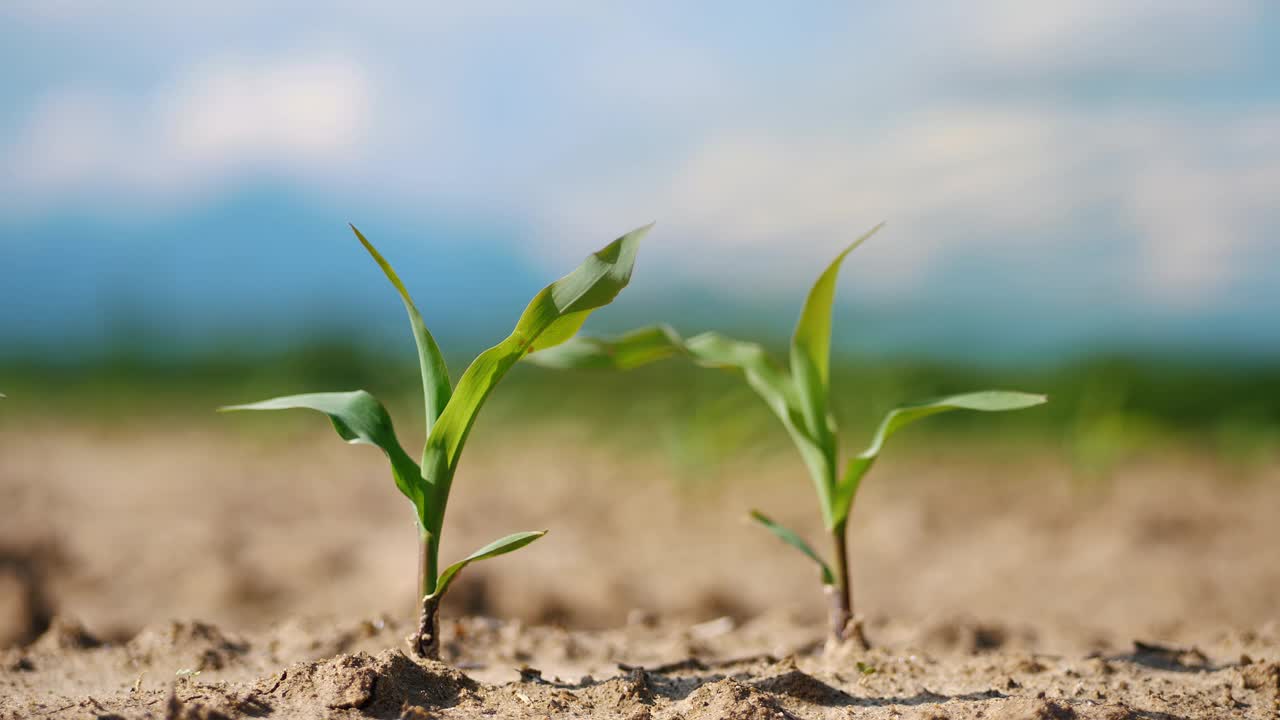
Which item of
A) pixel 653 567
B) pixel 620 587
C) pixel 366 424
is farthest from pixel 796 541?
pixel 653 567

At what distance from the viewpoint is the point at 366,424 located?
1485 mm

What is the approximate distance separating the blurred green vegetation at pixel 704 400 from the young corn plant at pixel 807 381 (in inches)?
84.9

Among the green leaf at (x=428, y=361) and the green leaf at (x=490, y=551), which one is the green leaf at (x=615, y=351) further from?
the green leaf at (x=490, y=551)

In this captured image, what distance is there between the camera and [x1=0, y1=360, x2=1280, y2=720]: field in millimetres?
1573

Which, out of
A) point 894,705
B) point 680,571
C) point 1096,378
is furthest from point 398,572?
point 1096,378

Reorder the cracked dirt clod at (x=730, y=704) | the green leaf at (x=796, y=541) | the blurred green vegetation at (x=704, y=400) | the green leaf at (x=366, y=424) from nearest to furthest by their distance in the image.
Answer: the cracked dirt clod at (x=730, y=704) < the green leaf at (x=366, y=424) < the green leaf at (x=796, y=541) < the blurred green vegetation at (x=704, y=400)

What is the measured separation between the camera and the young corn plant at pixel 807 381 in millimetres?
1811

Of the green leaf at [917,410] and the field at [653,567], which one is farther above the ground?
the green leaf at [917,410]

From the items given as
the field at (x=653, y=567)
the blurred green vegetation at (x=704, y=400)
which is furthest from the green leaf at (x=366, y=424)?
the blurred green vegetation at (x=704, y=400)

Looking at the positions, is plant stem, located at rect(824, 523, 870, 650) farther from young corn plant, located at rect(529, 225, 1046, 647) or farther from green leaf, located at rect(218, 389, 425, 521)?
green leaf, located at rect(218, 389, 425, 521)

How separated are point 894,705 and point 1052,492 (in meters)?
3.31

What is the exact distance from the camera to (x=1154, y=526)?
384 centimetres

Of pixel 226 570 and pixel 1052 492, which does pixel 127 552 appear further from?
A: pixel 1052 492

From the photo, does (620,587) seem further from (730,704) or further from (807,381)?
(730,704)
